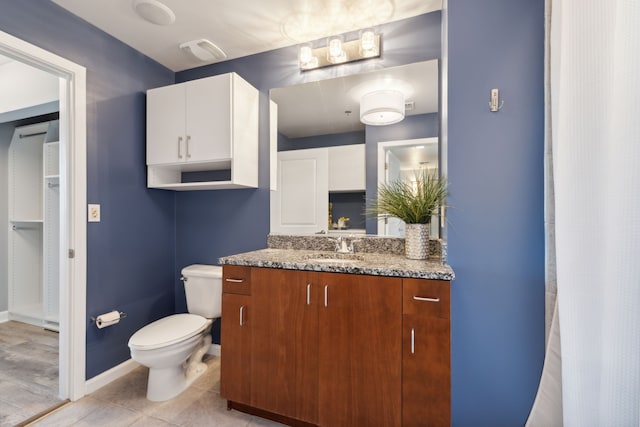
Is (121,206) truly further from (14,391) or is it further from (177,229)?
(14,391)

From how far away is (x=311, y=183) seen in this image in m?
1.97

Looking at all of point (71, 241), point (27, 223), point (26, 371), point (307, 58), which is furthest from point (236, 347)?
point (27, 223)

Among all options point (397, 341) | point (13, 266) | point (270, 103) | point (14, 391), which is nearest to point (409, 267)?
point (397, 341)

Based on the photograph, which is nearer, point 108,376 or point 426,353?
point 426,353

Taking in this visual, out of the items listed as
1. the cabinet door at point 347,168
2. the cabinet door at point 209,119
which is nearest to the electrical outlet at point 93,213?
the cabinet door at point 209,119

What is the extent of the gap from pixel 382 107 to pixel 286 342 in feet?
5.02

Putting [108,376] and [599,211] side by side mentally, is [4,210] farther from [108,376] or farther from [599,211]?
[599,211]

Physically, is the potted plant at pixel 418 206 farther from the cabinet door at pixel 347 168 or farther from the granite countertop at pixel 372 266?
the cabinet door at pixel 347 168

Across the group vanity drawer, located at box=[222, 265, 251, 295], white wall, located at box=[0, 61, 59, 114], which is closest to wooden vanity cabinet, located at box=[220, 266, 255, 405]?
vanity drawer, located at box=[222, 265, 251, 295]

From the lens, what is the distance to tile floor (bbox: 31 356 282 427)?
1480 mm

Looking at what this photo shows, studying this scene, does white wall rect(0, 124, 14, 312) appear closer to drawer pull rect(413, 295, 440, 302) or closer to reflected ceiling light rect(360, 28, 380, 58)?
reflected ceiling light rect(360, 28, 380, 58)

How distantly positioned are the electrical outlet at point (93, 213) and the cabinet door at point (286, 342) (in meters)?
1.20

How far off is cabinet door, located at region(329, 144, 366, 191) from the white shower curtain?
1.05m

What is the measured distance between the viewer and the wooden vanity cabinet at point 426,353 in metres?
1.17
